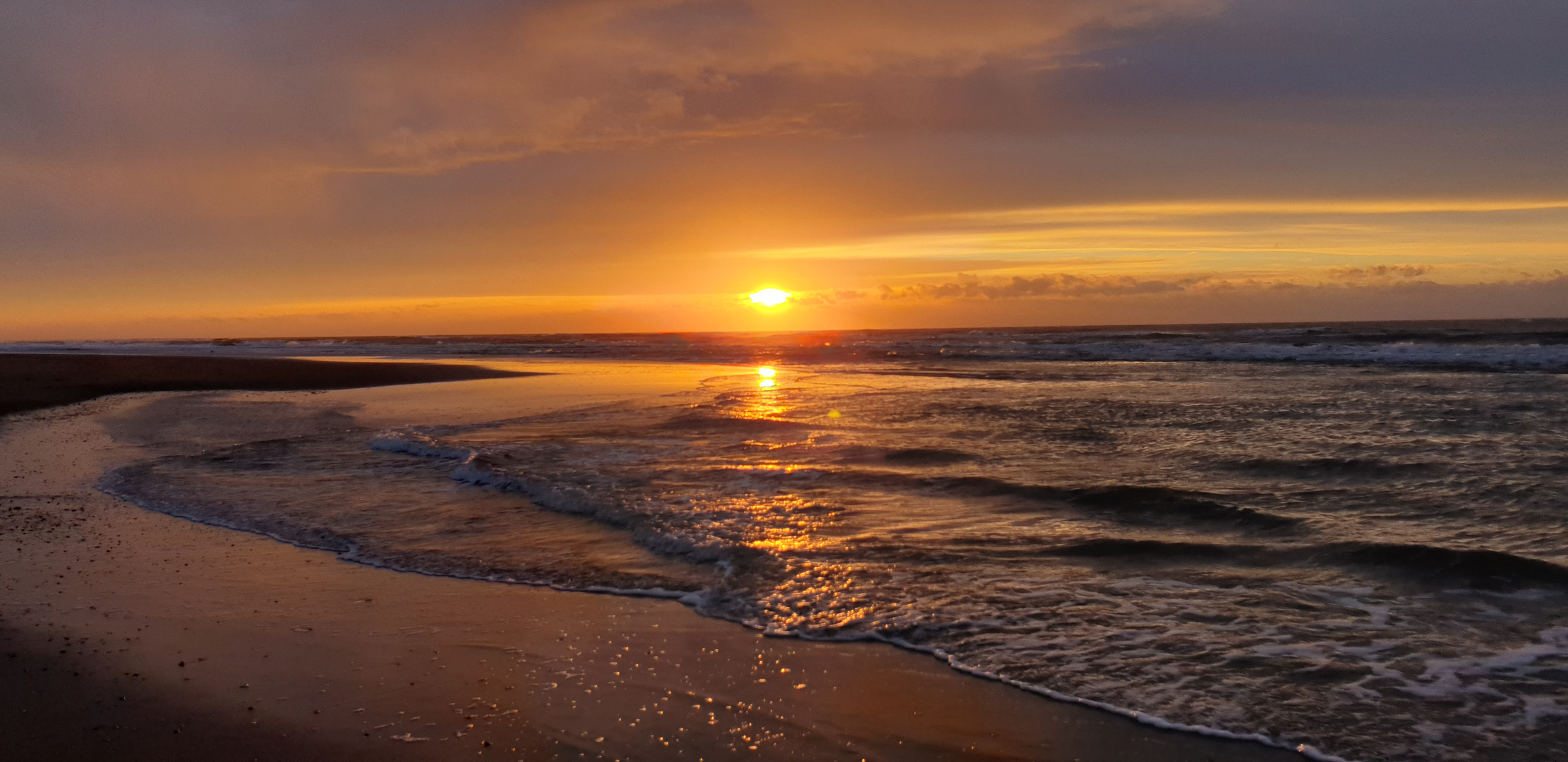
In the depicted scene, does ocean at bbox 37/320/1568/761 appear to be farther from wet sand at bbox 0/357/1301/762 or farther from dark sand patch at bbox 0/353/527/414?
dark sand patch at bbox 0/353/527/414

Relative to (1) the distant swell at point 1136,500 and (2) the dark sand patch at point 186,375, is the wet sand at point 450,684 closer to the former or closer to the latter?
(1) the distant swell at point 1136,500

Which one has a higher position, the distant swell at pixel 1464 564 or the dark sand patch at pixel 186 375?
the dark sand patch at pixel 186 375

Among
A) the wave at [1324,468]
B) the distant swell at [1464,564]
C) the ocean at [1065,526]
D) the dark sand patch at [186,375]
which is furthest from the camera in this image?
the dark sand patch at [186,375]

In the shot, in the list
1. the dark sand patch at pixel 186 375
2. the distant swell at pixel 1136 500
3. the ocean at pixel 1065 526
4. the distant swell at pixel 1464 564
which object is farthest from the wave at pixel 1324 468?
the dark sand patch at pixel 186 375

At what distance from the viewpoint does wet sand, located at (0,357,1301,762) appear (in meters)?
4.26

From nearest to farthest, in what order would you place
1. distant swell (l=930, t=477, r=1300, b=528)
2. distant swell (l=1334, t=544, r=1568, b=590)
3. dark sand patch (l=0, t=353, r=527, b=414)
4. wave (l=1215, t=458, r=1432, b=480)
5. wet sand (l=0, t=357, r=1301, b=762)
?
wet sand (l=0, t=357, r=1301, b=762), distant swell (l=1334, t=544, r=1568, b=590), distant swell (l=930, t=477, r=1300, b=528), wave (l=1215, t=458, r=1432, b=480), dark sand patch (l=0, t=353, r=527, b=414)

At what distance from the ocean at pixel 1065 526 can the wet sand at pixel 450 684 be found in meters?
0.39

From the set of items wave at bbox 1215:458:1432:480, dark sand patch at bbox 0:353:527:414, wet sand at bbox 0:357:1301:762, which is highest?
dark sand patch at bbox 0:353:527:414

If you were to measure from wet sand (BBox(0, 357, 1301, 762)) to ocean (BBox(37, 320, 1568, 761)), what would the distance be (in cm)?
39

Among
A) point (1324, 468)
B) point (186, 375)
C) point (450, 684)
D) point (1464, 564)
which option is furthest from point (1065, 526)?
point (186, 375)

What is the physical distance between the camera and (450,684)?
16.3 ft

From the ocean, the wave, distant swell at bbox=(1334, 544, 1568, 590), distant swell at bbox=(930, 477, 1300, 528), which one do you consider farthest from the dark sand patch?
distant swell at bbox=(1334, 544, 1568, 590)

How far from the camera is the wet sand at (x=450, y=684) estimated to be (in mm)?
4258

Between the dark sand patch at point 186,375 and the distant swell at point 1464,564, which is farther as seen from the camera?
the dark sand patch at point 186,375
